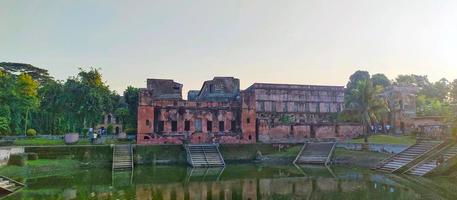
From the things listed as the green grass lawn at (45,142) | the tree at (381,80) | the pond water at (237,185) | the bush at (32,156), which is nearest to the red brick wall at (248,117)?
the pond water at (237,185)

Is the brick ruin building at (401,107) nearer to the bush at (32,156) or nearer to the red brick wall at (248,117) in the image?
the red brick wall at (248,117)

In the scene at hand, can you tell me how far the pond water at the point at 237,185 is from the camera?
1634 cm

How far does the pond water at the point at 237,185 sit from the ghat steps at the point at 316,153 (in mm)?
4557

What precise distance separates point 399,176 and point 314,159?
900cm

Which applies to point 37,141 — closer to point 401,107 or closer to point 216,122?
point 216,122

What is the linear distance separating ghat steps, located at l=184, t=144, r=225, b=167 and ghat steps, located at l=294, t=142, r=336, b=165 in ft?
21.4

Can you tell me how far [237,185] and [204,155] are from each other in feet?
37.8

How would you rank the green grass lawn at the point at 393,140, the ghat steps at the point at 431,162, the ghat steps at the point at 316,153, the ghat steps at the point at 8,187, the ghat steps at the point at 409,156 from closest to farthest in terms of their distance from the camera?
the ghat steps at the point at 8,187 → the ghat steps at the point at 431,162 → the ghat steps at the point at 409,156 → the green grass lawn at the point at 393,140 → the ghat steps at the point at 316,153

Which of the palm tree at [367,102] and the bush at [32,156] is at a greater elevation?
the palm tree at [367,102]

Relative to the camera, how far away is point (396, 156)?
25672mm

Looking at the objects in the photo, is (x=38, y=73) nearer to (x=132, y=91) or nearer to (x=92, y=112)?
(x=132, y=91)

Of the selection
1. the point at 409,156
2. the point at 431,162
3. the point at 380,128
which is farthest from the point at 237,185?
the point at 380,128

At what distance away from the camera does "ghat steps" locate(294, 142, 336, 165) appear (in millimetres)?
30466

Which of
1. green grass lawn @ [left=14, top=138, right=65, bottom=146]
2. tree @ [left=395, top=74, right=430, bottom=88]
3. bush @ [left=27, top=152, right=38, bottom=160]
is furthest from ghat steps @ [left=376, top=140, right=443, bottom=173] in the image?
tree @ [left=395, top=74, right=430, bottom=88]
